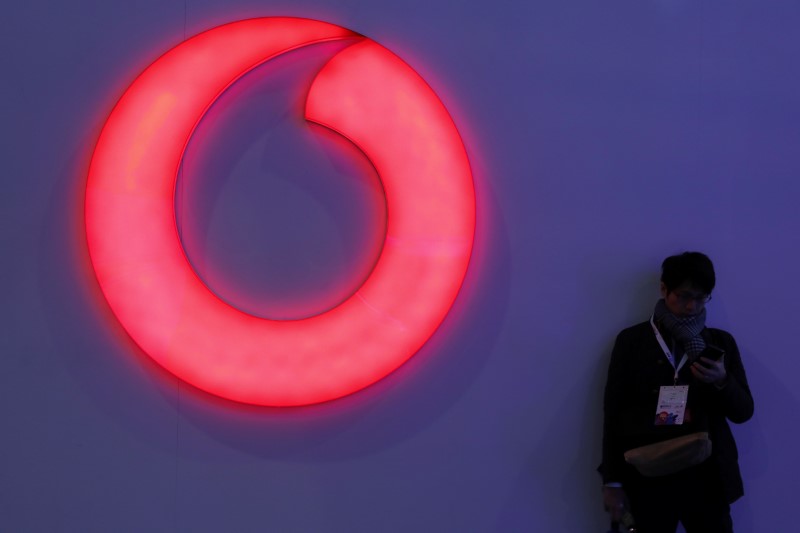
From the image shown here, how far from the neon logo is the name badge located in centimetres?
75

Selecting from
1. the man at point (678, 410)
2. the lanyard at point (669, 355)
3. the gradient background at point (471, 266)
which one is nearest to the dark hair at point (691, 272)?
the man at point (678, 410)

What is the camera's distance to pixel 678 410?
2.25m

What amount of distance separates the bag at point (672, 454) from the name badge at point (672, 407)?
0.24 ft

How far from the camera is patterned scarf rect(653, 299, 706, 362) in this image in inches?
88.9

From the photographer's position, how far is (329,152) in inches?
94.8

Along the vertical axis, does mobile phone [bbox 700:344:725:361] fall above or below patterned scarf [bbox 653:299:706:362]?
below

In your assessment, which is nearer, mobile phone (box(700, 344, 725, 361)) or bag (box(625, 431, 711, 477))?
bag (box(625, 431, 711, 477))

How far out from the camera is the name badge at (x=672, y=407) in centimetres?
225

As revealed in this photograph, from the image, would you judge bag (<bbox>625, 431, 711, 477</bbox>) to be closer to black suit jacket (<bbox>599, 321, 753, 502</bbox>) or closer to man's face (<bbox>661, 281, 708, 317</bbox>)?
black suit jacket (<bbox>599, 321, 753, 502</bbox>)

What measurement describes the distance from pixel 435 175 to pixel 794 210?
1.43 m

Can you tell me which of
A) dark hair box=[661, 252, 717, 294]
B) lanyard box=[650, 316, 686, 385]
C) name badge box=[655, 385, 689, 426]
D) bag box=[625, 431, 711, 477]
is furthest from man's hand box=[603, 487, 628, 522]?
dark hair box=[661, 252, 717, 294]

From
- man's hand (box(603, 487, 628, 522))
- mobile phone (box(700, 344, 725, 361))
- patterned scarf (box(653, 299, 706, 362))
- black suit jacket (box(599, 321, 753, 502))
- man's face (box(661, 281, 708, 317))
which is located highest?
man's face (box(661, 281, 708, 317))

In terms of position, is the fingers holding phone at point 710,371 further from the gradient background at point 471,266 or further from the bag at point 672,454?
the gradient background at point 471,266

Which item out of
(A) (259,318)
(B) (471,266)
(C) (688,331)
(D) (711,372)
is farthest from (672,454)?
(A) (259,318)
